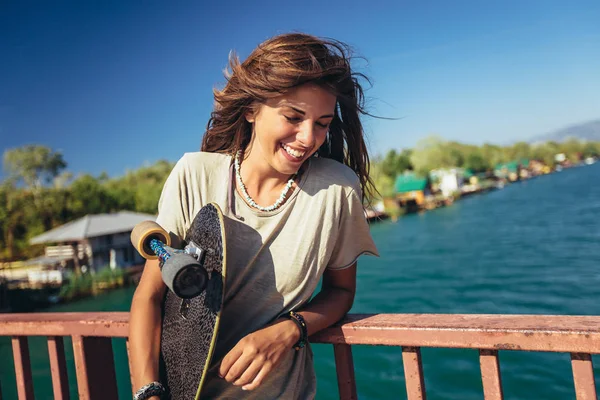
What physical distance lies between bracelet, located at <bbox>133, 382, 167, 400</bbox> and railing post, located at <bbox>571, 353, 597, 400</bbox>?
1.01m

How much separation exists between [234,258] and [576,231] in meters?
33.6

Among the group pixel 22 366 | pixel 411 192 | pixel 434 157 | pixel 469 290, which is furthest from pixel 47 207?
pixel 434 157

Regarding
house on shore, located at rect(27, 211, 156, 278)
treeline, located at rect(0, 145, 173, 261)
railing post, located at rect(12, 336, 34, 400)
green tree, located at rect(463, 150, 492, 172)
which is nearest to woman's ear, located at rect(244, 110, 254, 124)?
railing post, located at rect(12, 336, 34, 400)

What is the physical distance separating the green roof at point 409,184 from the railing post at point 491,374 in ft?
209

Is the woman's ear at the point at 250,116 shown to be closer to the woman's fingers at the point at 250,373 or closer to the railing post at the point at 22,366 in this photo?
the woman's fingers at the point at 250,373

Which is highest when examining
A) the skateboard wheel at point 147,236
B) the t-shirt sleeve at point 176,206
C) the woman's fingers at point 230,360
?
the t-shirt sleeve at point 176,206

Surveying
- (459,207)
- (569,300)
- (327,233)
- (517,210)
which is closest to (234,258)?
(327,233)

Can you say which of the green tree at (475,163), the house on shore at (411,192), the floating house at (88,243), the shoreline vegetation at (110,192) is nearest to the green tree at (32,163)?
the shoreline vegetation at (110,192)

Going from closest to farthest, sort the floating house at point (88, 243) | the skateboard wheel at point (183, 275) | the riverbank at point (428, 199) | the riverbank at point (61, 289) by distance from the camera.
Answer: the skateboard wheel at point (183, 275) < the riverbank at point (61, 289) < the floating house at point (88, 243) < the riverbank at point (428, 199)

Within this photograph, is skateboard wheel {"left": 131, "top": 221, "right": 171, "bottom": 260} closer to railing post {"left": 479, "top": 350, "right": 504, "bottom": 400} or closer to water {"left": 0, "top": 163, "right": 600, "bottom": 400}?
railing post {"left": 479, "top": 350, "right": 504, "bottom": 400}

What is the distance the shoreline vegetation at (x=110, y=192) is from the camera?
91.3ft

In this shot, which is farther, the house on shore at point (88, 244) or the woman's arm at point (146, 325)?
the house on shore at point (88, 244)

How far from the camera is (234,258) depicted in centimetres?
130

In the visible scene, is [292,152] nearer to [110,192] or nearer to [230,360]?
[230,360]
